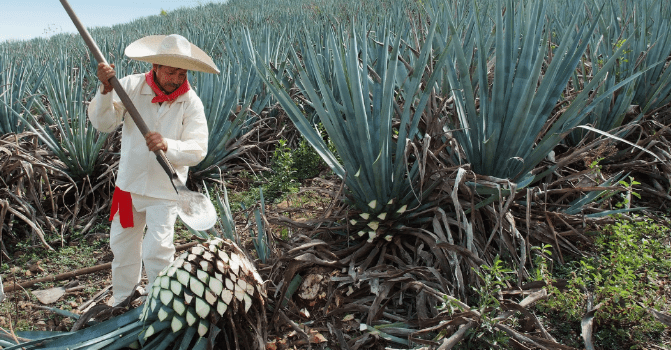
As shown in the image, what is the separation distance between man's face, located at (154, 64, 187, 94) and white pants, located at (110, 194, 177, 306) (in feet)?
1.73

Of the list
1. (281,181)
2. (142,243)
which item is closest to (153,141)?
(142,243)

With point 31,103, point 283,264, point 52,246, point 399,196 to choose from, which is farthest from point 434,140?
point 31,103

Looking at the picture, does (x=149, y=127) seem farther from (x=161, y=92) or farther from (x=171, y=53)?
(x=171, y=53)

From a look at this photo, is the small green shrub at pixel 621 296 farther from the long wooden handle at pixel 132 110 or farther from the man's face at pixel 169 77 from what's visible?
the man's face at pixel 169 77

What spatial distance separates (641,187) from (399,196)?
5.27 ft

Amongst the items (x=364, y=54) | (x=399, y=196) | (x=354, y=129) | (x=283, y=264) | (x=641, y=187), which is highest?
(x=364, y=54)

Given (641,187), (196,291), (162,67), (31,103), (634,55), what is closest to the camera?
(196,291)

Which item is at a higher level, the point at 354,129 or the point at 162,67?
the point at 162,67

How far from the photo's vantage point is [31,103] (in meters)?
3.83

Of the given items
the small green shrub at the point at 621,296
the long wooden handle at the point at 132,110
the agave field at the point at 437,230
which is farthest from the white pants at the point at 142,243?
the small green shrub at the point at 621,296

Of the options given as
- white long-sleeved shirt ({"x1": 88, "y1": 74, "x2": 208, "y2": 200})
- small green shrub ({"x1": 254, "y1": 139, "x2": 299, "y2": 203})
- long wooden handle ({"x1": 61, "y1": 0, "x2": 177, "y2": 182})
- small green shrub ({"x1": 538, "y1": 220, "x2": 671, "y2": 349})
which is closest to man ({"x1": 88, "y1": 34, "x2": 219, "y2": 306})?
white long-sleeved shirt ({"x1": 88, "y1": 74, "x2": 208, "y2": 200})

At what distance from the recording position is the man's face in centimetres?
229

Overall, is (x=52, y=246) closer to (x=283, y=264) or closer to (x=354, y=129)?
(x=283, y=264)

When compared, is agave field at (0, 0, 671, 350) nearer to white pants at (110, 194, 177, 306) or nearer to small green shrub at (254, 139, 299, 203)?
white pants at (110, 194, 177, 306)
